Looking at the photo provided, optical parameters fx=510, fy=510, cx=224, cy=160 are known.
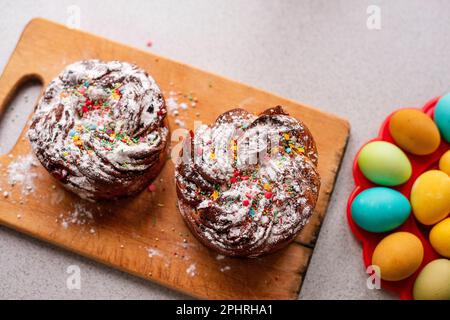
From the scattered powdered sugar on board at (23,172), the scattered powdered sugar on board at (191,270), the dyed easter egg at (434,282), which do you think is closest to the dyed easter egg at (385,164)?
the dyed easter egg at (434,282)

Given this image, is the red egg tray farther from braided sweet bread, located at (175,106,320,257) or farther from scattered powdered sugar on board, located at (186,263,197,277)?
scattered powdered sugar on board, located at (186,263,197,277)

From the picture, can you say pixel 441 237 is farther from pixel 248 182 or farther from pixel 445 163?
pixel 248 182

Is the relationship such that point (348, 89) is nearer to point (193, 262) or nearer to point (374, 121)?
point (374, 121)

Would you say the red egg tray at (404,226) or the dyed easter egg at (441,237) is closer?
the dyed easter egg at (441,237)

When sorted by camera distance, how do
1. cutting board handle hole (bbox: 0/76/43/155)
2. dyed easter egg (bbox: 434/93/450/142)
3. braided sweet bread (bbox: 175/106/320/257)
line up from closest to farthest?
1. braided sweet bread (bbox: 175/106/320/257)
2. dyed easter egg (bbox: 434/93/450/142)
3. cutting board handle hole (bbox: 0/76/43/155)

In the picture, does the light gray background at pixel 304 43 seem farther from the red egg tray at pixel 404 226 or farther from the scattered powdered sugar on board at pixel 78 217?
the scattered powdered sugar on board at pixel 78 217

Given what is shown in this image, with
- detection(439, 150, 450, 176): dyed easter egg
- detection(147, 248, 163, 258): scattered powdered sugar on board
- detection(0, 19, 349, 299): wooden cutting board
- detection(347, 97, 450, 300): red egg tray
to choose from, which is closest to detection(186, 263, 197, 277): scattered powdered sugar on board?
detection(0, 19, 349, 299): wooden cutting board
